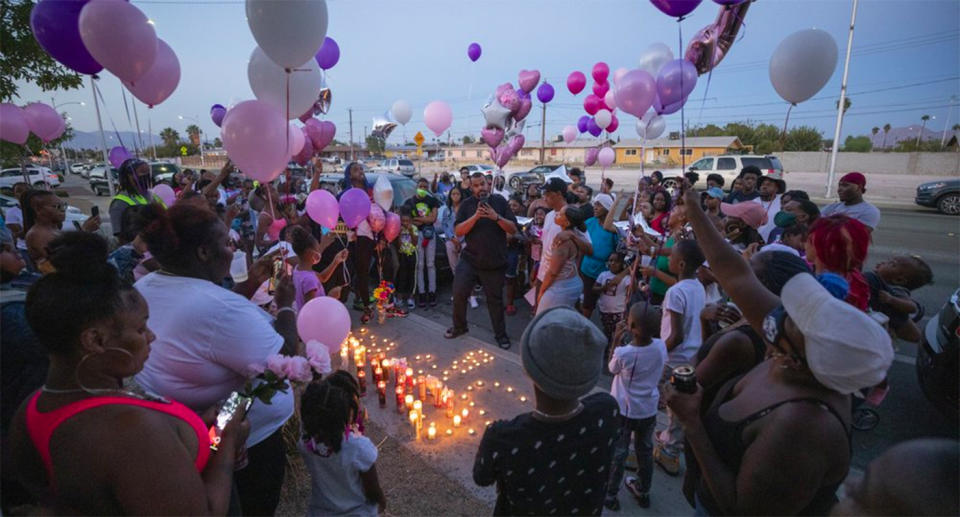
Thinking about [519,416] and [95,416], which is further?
[519,416]

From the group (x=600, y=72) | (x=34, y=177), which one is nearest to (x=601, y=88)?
(x=600, y=72)

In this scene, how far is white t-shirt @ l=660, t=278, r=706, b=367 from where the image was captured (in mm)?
3109

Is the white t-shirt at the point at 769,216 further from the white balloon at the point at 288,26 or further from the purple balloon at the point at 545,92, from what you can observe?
the purple balloon at the point at 545,92

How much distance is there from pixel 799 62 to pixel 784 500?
4.80m

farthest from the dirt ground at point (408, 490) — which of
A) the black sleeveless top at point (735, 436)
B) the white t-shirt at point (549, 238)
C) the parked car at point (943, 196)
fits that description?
the parked car at point (943, 196)

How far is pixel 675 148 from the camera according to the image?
50125mm

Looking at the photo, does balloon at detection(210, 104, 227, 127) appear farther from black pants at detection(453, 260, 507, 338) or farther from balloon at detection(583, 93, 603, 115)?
balloon at detection(583, 93, 603, 115)

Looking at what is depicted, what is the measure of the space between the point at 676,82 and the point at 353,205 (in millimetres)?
3990

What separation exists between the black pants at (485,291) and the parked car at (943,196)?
18149 mm

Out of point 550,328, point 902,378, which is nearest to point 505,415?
point 550,328

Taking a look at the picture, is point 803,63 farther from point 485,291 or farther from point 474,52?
point 474,52

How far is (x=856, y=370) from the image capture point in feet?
3.85

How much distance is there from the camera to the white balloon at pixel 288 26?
2.93 metres

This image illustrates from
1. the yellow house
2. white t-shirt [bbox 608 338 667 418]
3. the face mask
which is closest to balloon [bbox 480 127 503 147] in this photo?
the face mask
